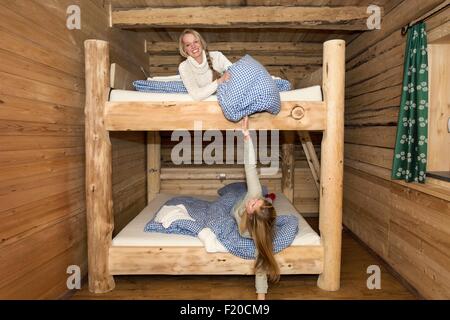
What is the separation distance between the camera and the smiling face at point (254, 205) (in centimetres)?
223

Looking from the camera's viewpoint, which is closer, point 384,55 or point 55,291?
point 55,291

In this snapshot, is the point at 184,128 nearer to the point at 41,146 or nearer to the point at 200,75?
the point at 200,75

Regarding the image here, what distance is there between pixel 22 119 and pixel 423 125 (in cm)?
265

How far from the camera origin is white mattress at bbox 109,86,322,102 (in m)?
2.42

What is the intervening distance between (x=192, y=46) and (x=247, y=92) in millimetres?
667

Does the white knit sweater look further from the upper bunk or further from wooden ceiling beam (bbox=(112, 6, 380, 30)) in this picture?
wooden ceiling beam (bbox=(112, 6, 380, 30))

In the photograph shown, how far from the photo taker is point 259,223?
2246 mm

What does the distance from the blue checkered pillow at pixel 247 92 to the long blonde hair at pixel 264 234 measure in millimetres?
628

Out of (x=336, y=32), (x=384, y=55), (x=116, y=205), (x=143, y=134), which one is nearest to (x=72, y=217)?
(x=116, y=205)

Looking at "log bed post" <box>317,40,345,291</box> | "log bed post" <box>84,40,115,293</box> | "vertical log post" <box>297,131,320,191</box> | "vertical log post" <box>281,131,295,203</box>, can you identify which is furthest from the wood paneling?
"log bed post" <box>84,40,115,293</box>

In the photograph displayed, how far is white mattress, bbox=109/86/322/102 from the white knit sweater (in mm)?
54

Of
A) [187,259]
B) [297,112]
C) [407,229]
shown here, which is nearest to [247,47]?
[297,112]

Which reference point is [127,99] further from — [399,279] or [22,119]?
[399,279]
